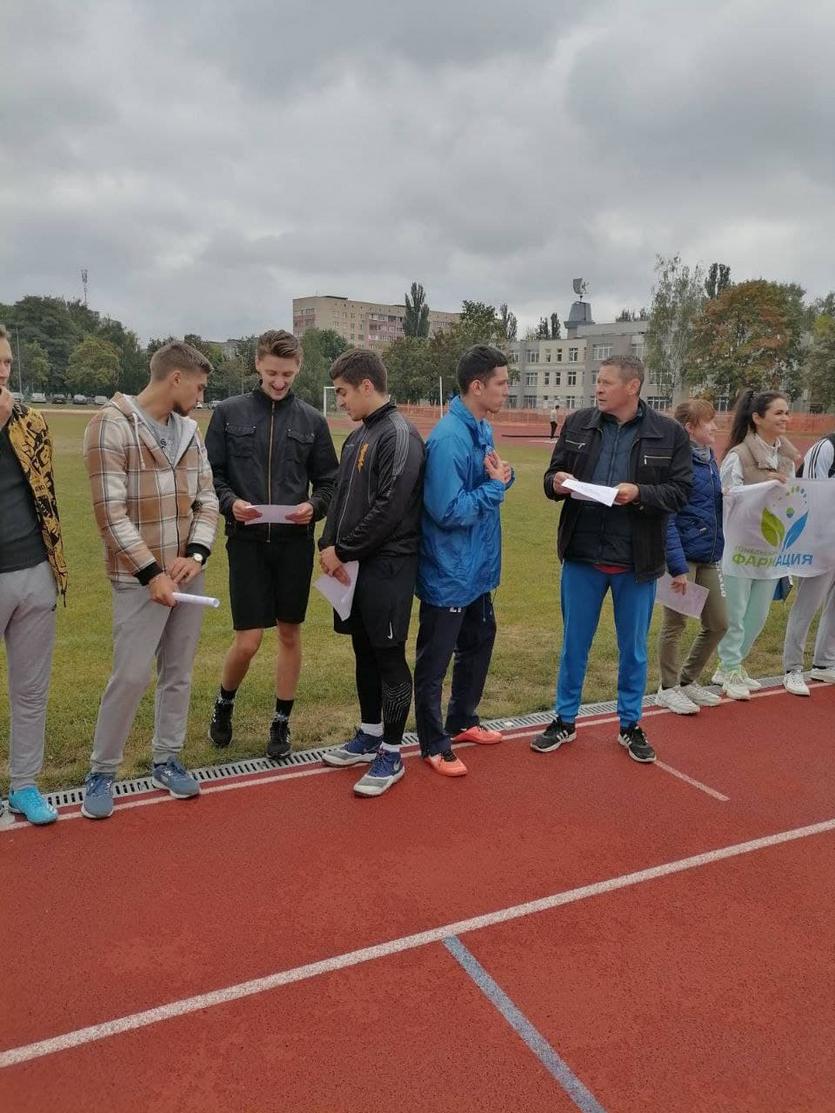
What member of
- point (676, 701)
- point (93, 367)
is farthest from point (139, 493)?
point (93, 367)

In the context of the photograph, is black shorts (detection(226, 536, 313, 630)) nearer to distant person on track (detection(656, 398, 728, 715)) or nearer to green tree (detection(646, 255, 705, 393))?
distant person on track (detection(656, 398, 728, 715))

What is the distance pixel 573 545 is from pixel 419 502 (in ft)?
3.63

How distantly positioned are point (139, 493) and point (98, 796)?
1.46 meters

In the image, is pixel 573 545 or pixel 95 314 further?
pixel 95 314

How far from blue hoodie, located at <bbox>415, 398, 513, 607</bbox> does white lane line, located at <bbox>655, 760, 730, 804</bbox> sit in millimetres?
1550

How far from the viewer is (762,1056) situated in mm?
2473

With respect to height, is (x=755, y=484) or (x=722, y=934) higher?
(x=755, y=484)

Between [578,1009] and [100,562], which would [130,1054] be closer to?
[578,1009]

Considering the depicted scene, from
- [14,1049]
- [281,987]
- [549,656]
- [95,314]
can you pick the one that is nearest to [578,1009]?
[281,987]

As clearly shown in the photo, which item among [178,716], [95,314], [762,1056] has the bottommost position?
[762,1056]

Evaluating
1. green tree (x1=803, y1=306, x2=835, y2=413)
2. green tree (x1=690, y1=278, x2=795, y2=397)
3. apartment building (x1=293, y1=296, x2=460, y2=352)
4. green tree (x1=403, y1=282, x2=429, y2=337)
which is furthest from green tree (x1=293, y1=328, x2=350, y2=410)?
apartment building (x1=293, y1=296, x2=460, y2=352)

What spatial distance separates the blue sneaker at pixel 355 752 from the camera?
4402 mm

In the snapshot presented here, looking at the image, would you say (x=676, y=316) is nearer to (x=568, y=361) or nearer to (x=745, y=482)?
(x=568, y=361)

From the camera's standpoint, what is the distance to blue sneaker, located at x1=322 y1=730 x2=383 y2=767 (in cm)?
440
